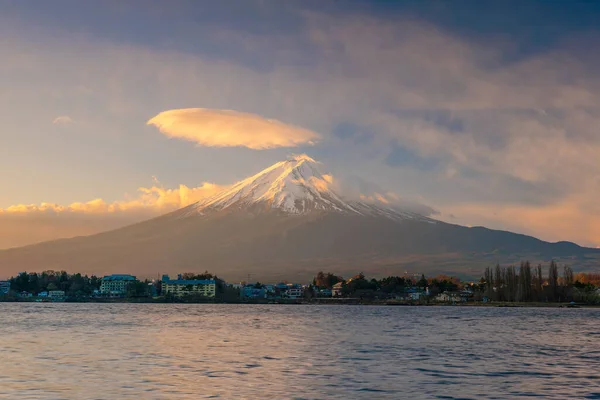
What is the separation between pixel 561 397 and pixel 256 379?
12.4 metres

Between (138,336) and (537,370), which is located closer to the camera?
(537,370)

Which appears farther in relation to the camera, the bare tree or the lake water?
the bare tree

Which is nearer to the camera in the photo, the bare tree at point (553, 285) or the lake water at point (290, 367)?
the lake water at point (290, 367)

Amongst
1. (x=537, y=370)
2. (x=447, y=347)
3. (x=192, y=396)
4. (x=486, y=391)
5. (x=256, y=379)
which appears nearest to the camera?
(x=192, y=396)

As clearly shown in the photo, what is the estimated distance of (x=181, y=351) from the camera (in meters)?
44.4

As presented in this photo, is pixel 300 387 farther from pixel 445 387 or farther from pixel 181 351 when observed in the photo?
pixel 181 351

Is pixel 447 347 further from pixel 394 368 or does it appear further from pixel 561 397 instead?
pixel 561 397

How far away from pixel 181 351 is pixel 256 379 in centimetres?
1414

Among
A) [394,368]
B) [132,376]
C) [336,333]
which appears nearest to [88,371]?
[132,376]

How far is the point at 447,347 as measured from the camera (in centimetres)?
5012

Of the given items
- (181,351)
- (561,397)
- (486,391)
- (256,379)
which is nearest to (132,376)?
(256,379)

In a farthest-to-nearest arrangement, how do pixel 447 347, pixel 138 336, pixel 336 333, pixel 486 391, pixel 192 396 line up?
pixel 336 333 → pixel 138 336 → pixel 447 347 → pixel 486 391 → pixel 192 396

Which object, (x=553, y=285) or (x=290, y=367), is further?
(x=553, y=285)

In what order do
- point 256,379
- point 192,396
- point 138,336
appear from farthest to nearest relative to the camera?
point 138,336
point 256,379
point 192,396
